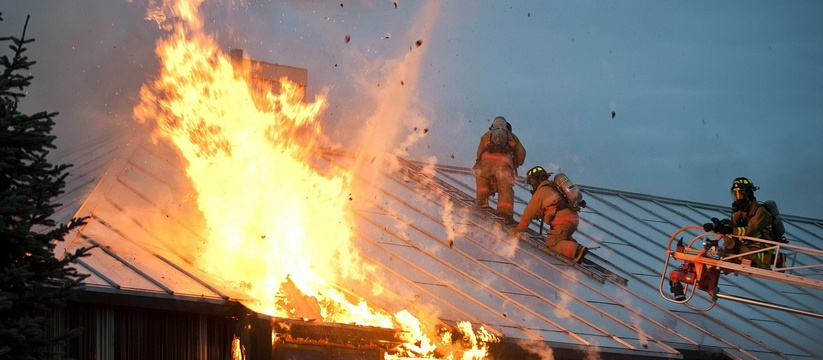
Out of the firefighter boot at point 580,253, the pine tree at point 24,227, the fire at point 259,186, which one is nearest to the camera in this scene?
the pine tree at point 24,227

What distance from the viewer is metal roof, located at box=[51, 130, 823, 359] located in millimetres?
11758

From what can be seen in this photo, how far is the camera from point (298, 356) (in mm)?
10492

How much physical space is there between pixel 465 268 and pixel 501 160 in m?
3.40

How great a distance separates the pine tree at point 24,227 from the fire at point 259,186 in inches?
123

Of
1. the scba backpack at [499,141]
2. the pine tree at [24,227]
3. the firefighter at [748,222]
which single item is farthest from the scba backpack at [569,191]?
the pine tree at [24,227]

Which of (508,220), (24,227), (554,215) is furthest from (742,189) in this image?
(24,227)

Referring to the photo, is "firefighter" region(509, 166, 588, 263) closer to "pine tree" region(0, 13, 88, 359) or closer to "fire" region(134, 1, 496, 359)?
"fire" region(134, 1, 496, 359)

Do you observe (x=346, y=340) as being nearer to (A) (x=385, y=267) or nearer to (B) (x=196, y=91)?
(A) (x=385, y=267)

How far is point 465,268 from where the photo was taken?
14.4m

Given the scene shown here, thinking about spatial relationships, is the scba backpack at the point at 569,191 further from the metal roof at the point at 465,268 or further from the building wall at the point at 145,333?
the building wall at the point at 145,333

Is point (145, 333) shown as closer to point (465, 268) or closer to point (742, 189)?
point (465, 268)

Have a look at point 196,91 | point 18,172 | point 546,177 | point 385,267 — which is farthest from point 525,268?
point 18,172

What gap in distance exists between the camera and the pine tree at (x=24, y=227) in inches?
290

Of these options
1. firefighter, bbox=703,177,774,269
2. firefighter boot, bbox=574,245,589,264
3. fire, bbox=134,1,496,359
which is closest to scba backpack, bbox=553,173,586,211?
firefighter boot, bbox=574,245,589,264
